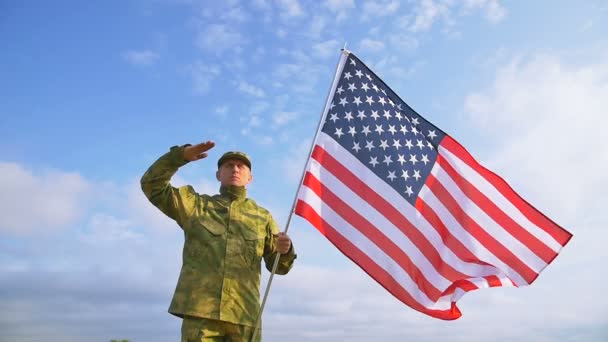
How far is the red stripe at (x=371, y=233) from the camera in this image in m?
6.14

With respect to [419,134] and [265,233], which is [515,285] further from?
[265,233]

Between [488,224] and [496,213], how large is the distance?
16cm

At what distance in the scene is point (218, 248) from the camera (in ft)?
17.4

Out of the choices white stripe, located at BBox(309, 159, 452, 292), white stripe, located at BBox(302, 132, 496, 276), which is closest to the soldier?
white stripe, located at BBox(309, 159, 452, 292)

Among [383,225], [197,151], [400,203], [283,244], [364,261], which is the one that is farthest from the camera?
[400,203]

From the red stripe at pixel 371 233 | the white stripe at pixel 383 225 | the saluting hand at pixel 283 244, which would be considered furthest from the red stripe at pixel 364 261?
the saluting hand at pixel 283 244

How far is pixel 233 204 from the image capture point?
18.6ft

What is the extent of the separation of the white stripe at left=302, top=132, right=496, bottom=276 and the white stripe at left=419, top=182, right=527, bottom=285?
10cm

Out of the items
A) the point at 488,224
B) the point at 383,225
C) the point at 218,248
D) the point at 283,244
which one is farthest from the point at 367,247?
the point at 218,248

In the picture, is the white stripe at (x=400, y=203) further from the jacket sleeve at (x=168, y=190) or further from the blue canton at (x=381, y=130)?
the jacket sleeve at (x=168, y=190)

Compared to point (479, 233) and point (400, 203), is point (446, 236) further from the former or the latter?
point (400, 203)

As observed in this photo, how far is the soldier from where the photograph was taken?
5.10 m

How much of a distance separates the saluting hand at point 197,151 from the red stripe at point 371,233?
1280 millimetres

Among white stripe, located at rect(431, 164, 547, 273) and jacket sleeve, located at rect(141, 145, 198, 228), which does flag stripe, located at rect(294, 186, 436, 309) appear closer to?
white stripe, located at rect(431, 164, 547, 273)
